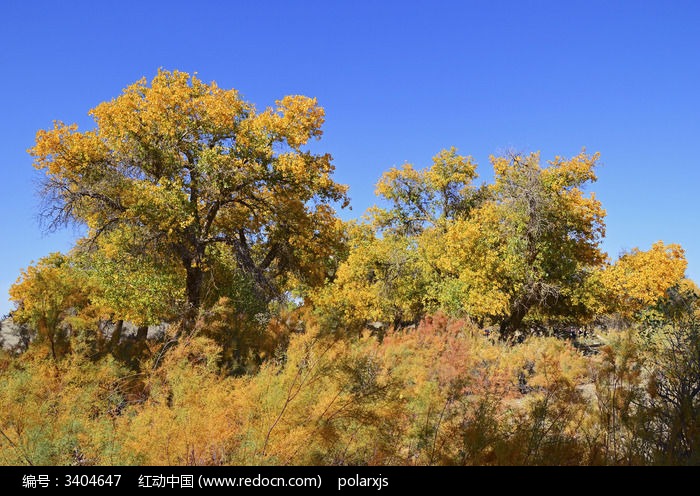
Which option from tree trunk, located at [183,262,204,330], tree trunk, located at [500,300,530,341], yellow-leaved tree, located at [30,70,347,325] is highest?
yellow-leaved tree, located at [30,70,347,325]

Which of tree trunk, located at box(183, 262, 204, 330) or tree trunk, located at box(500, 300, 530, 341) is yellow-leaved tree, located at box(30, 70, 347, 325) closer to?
tree trunk, located at box(183, 262, 204, 330)

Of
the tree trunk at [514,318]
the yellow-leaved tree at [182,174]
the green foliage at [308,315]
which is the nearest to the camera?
the green foliage at [308,315]

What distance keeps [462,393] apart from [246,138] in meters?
10.2

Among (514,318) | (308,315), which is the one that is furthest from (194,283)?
(514,318)

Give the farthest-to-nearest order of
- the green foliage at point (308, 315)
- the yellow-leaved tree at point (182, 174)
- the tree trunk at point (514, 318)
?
the tree trunk at point (514, 318) < the yellow-leaved tree at point (182, 174) < the green foliage at point (308, 315)

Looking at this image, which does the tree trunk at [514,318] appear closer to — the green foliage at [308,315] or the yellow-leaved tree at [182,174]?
the green foliage at [308,315]

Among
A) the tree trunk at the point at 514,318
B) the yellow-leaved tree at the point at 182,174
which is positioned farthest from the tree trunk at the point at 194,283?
the tree trunk at the point at 514,318

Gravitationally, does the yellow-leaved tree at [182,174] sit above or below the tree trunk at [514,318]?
above

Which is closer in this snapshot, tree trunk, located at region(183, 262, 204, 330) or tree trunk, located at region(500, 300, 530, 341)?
tree trunk, located at region(183, 262, 204, 330)

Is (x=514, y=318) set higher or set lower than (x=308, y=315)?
higher

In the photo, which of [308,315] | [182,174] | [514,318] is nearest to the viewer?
[308,315]

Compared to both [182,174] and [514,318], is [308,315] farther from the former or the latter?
[514,318]

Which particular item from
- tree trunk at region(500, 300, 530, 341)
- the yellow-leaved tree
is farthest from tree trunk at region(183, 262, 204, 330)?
tree trunk at region(500, 300, 530, 341)
